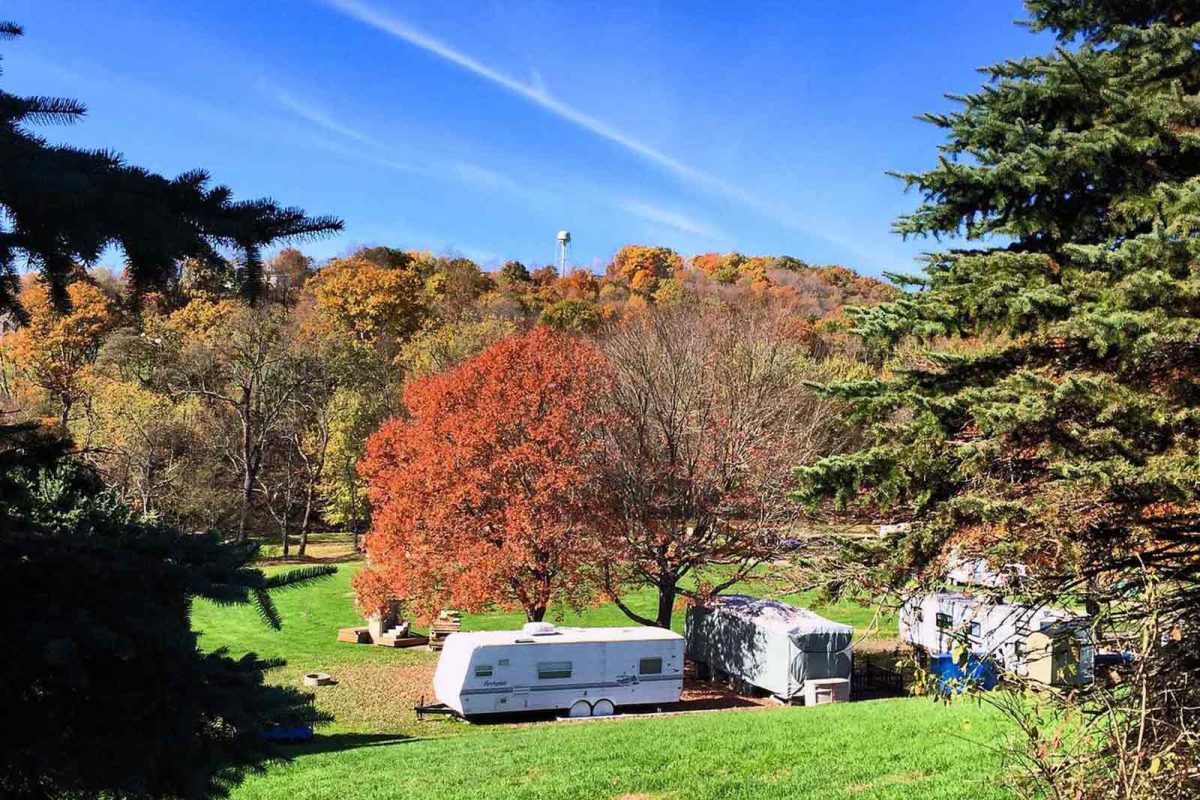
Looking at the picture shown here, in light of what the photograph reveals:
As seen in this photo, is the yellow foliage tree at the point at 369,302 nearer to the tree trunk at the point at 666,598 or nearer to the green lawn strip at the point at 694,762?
the tree trunk at the point at 666,598

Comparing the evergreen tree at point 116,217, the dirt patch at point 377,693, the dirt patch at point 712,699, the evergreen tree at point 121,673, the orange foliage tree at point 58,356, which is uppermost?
the orange foliage tree at point 58,356

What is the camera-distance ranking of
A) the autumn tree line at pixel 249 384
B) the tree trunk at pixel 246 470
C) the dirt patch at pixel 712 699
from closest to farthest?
1. the dirt patch at pixel 712 699
2. the autumn tree line at pixel 249 384
3. the tree trunk at pixel 246 470

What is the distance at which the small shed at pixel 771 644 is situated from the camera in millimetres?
19672

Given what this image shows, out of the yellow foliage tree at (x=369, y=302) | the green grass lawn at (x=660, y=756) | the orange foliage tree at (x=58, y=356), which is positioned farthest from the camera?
the yellow foliage tree at (x=369, y=302)

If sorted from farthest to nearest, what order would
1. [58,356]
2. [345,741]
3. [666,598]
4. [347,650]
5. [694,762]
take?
[58,356]
[347,650]
[666,598]
[345,741]
[694,762]

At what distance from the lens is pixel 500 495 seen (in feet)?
69.3

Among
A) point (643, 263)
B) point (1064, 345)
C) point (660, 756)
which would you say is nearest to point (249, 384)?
point (660, 756)

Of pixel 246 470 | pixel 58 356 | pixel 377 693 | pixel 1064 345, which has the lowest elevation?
pixel 377 693

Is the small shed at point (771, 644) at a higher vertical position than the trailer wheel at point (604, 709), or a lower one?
higher

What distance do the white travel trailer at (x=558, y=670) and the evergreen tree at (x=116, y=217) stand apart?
15.1 meters

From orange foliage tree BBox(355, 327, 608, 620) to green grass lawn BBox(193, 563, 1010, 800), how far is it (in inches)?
131

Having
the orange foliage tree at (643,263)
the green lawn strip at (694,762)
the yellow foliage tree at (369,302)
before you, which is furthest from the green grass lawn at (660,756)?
the orange foliage tree at (643,263)

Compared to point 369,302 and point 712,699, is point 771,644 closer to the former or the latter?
point 712,699

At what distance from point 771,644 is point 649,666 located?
3.05 m
